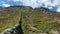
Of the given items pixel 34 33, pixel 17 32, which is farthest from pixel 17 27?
pixel 34 33

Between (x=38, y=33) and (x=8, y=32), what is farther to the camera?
(x=38, y=33)

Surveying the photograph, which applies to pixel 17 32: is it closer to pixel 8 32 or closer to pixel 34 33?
pixel 8 32

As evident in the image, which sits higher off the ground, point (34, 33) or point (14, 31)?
point (14, 31)

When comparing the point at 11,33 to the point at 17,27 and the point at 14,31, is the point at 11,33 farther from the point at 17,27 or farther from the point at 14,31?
the point at 17,27

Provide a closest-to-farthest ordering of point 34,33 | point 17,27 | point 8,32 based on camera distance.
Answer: point 8,32
point 17,27
point 34,33

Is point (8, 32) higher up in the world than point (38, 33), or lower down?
higher up

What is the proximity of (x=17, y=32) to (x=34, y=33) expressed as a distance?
119 feet

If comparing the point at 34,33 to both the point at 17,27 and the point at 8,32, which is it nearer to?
the point at 17,27

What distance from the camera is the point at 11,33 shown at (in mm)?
31266

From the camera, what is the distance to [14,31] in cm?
3253

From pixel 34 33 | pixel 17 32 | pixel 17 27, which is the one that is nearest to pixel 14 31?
pixel 17 32

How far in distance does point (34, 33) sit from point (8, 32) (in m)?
38.1

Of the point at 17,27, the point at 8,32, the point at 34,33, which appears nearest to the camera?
the point at 8,32

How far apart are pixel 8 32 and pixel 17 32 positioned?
2.25 meters
